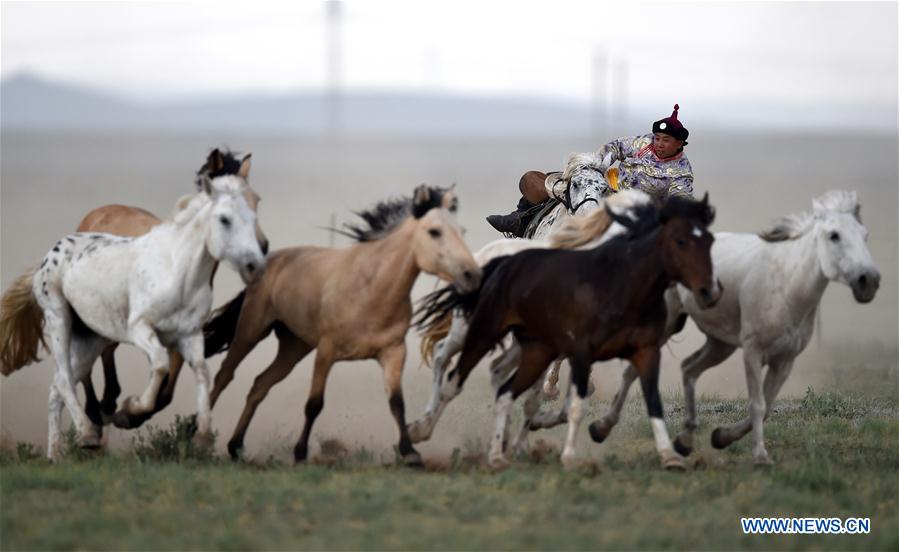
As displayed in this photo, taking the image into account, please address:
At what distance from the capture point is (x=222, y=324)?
11.0 meters

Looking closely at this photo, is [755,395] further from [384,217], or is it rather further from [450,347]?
[384,217]

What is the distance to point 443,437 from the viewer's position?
473 inches

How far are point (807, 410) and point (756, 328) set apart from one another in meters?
3.71

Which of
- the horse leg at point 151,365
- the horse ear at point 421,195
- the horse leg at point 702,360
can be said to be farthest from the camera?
the horse leg at point 702,360

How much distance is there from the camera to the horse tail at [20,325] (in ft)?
36.3

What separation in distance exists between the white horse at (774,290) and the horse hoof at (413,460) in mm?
1416

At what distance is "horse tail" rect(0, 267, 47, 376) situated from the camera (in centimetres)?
1108

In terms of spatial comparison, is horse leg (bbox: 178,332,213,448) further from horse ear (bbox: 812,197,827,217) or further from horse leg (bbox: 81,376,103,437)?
horse ear (bbox: 812,197,827,217)

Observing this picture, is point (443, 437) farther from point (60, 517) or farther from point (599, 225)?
point (60, 517)

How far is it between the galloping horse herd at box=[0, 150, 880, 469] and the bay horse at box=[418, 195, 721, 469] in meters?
0.01

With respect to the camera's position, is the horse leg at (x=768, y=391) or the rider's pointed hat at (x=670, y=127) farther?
the rider's pointed hat at (x=670, y=127)

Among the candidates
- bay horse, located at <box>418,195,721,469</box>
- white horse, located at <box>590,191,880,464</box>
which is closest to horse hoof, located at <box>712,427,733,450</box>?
white horse, located at <box>590,191,880,464</box>

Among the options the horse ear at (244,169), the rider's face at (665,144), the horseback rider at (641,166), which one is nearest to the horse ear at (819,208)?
the horseback rider at (641,166)

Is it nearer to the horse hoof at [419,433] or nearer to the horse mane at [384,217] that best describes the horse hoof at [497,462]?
the horse hoof at [419,433]
